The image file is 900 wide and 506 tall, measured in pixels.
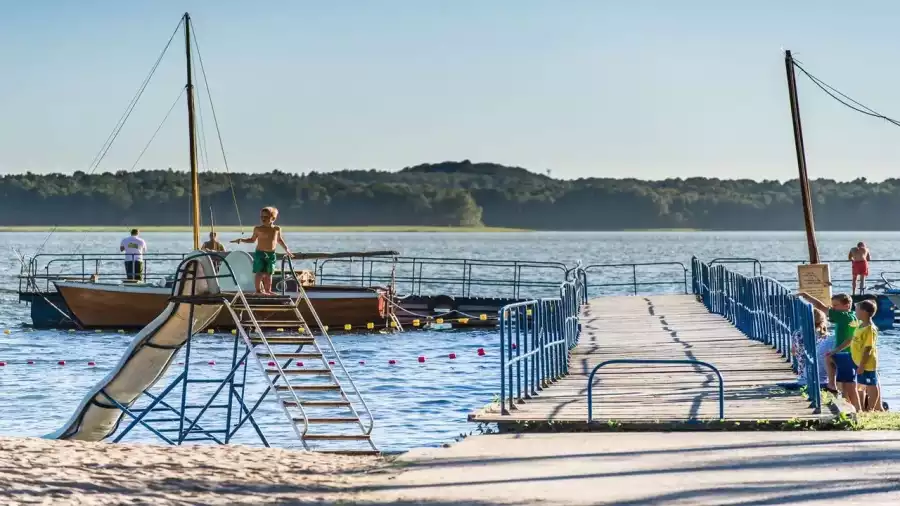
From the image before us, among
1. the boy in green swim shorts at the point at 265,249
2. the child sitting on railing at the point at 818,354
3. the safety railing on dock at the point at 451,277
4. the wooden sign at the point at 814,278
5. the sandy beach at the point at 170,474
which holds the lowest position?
the safety railing on dock at the point at 451,277

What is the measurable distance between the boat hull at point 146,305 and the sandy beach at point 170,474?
3172cm

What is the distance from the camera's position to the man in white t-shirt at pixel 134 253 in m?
43.1

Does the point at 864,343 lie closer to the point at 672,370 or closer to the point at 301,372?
the point at 672,370

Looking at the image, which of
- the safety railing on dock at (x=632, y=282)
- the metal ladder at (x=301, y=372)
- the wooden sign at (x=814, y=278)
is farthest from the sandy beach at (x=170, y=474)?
the safety railing on dock at (x=632, y=282)

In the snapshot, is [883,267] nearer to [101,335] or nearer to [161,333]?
[101,335]

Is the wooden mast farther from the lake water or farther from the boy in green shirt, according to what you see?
the boy in green shirt

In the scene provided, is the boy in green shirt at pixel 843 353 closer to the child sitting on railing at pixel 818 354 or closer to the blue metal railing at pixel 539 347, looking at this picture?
the child sitting on railing at pixel 818 354

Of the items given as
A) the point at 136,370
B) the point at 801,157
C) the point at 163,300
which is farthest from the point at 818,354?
the point at 163,300

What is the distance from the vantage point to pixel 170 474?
11.8 metres

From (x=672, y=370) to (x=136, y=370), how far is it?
8022 millimetres

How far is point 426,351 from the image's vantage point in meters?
43.5

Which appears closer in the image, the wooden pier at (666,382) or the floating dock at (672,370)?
the floating dock at (672,370)

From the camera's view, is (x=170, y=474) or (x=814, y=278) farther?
(x=814, y=278)

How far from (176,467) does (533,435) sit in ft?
12.1
